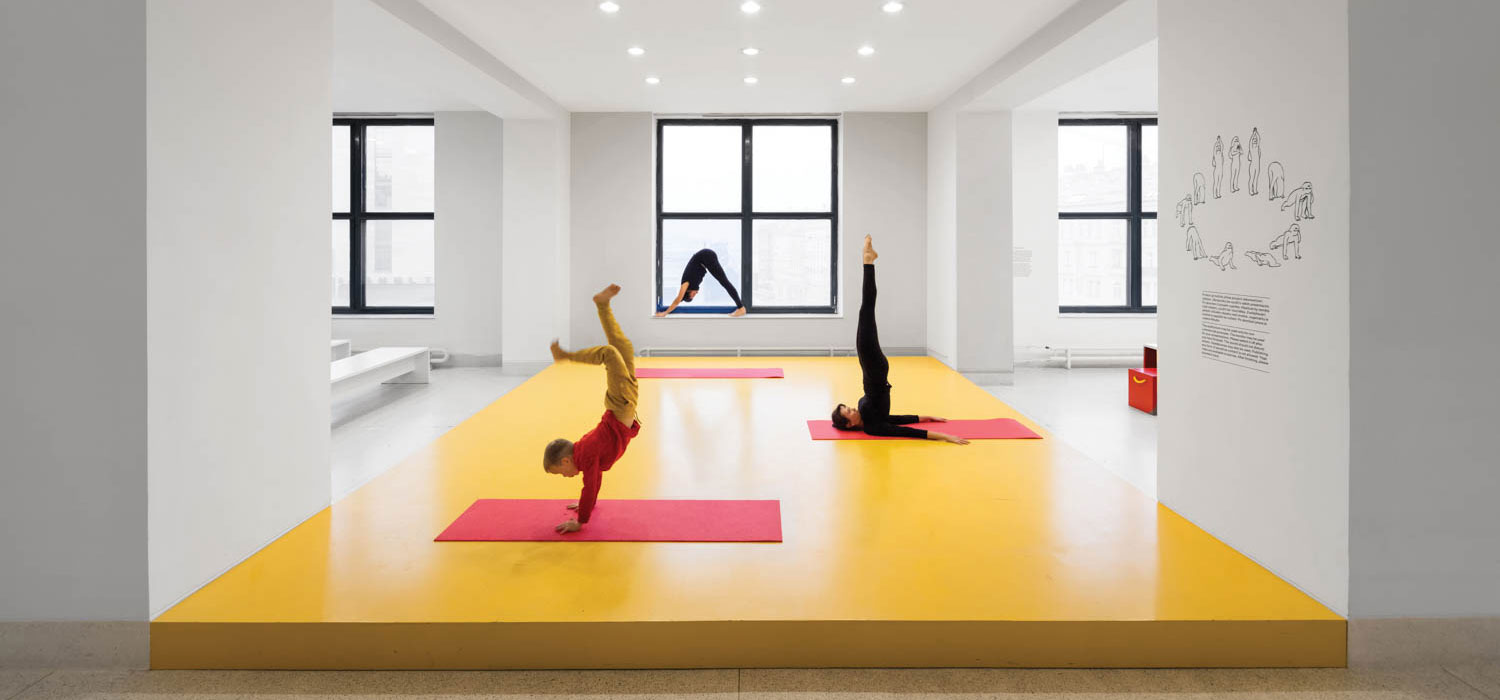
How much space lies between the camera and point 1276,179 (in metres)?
2.94

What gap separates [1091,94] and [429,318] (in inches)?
319

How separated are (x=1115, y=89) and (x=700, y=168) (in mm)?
4906

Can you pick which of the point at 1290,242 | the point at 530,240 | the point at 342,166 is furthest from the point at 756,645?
the point at 342,166

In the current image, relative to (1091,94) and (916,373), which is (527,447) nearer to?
(916,373)

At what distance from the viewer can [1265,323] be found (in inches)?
118

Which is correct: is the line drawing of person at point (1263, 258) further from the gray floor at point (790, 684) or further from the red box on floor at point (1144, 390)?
the red box on floor at point (1144, 390)

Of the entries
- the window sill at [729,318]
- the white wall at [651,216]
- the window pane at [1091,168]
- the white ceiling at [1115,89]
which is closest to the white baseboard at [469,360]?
the white wall at [651,216]

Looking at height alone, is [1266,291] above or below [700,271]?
below

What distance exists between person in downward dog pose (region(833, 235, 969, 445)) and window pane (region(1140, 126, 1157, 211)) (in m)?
6.40
